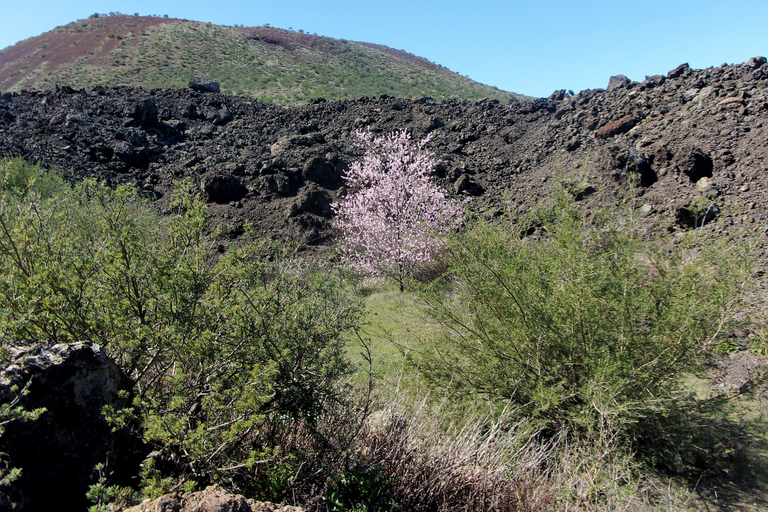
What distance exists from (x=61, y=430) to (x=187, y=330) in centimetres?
88

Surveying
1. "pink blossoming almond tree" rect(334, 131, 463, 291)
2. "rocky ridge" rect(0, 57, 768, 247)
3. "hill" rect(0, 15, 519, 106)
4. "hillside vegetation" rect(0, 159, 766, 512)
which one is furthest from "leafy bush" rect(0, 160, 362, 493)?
"hill" rect(0, 15, 519, 106)

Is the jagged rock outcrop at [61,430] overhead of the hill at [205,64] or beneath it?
beneath

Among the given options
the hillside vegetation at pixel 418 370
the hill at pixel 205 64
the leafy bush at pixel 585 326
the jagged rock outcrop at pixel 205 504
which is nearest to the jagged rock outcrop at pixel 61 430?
the hillside vegetation at pixel 418 370

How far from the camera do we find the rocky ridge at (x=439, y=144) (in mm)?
10773

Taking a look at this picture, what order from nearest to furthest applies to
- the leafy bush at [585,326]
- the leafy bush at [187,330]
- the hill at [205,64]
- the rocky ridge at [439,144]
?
1. the leafy bush at [187,330]
2. the leafy bush at [585,326]
3. the rocky ridge at [439,144]
4. the hill at [205,64]

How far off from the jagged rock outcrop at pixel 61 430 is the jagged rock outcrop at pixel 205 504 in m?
0.42

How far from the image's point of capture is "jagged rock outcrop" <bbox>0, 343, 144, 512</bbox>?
2.22 meters

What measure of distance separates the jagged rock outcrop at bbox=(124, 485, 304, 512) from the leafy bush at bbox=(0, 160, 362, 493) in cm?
21

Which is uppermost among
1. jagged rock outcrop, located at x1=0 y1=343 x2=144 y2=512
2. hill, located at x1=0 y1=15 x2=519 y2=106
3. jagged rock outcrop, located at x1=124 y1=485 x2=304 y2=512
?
hill, located at x1=0 y1=15 x2=519 y2=106

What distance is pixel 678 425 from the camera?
3793mm

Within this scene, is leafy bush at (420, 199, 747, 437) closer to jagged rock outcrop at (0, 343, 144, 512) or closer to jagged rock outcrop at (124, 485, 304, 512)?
jagged rock outcrop at (124, 485, 304, 512)

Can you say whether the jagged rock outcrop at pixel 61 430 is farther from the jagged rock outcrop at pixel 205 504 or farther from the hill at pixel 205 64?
the hill at pixel 205 64

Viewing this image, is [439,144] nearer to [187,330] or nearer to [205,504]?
[187,330]

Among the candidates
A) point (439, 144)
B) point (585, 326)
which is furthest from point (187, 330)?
point (439, 144)
